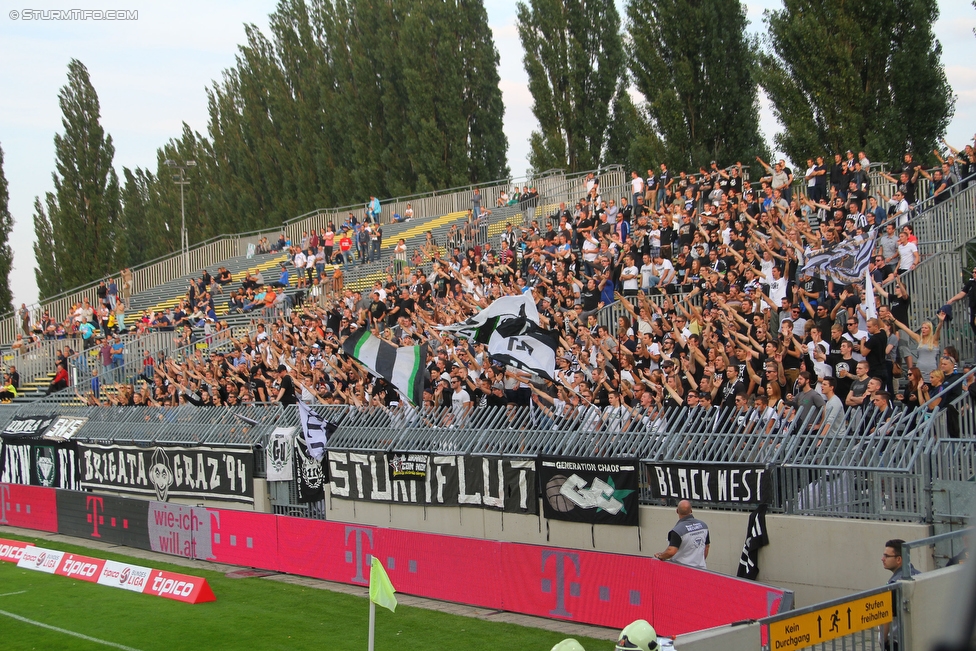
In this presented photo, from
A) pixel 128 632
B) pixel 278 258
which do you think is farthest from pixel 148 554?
pixel 278 258

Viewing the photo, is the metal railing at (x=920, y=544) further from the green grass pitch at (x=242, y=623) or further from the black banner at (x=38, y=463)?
the black banner at (x=38, y=463)

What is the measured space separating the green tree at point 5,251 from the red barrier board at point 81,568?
44.6m

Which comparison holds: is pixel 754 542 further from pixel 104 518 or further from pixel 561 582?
pixel 104 518

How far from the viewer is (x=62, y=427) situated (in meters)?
26.0

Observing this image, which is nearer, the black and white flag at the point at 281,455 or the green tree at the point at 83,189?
the black and white flag at the point at 281,455

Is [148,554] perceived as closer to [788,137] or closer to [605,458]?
[605,458]

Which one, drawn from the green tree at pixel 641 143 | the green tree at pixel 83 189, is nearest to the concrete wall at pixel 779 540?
the green tree at pixel 641 143

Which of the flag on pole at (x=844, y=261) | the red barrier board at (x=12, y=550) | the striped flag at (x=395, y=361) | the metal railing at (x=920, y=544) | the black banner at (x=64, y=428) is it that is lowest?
the red barrier board at (x=12, y=550)

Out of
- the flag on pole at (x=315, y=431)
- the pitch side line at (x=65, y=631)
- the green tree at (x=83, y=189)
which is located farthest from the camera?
the green tree at (x=83, y=189)

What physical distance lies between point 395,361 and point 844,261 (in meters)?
7.81

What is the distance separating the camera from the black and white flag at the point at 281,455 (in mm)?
19938

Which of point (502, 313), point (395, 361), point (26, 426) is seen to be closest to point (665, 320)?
point (502, 313)

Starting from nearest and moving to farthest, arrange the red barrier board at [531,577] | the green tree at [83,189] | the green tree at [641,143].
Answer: the red barrier board at [531,577] < the green tree at [641,143] < the green tree at [83,189]

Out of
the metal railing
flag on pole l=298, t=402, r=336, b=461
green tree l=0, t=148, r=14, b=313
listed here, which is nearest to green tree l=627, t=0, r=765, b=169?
flag on pole l=298, t=402, r=336, b=461
